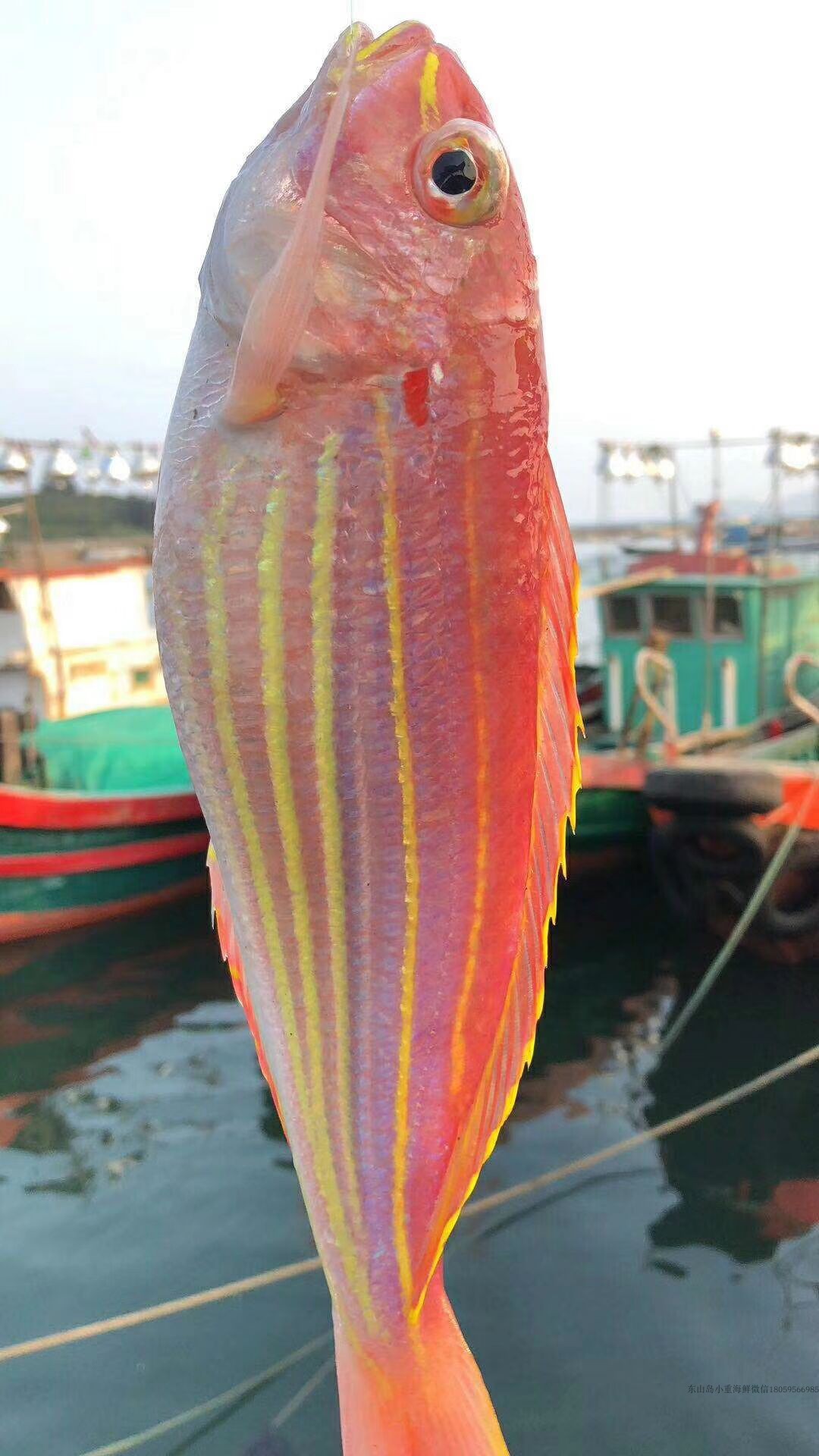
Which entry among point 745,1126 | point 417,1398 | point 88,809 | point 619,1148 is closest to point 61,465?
point 88,809

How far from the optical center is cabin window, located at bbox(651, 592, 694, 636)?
10758 millimetres

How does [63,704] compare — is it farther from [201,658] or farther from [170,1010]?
[201,658]

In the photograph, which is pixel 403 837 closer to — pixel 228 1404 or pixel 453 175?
pixel 453 175

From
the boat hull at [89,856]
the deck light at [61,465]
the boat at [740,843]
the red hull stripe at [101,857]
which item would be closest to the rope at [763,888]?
the boat at [740,843]

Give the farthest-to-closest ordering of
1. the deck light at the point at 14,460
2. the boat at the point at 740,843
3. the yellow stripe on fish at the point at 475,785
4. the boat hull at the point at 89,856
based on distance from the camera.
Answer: the deck light at the point at 14,460 → the boat hull at the point at 89,856 → the boat at the point at 740,843 → the yellow stripe on fish at the point at 475,785

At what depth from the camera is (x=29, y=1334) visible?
4.00 metres

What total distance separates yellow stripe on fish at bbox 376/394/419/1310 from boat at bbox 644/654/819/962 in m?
6.34

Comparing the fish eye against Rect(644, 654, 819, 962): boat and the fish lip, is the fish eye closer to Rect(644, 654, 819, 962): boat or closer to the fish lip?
the fish lip

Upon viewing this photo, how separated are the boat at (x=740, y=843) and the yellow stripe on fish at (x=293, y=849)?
20.8 ft

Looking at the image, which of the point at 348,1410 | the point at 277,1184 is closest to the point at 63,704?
the point at 277,1184

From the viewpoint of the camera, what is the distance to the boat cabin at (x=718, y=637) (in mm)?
10438

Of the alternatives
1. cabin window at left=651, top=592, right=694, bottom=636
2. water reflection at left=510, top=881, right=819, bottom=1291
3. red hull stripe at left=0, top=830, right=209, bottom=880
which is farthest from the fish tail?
cabin window at left=651, top=592, right=694, bottom=636

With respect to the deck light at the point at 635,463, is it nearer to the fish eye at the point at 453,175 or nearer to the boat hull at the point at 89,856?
the boat hull at the point at 89,856

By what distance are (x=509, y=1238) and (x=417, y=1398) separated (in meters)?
3.68
